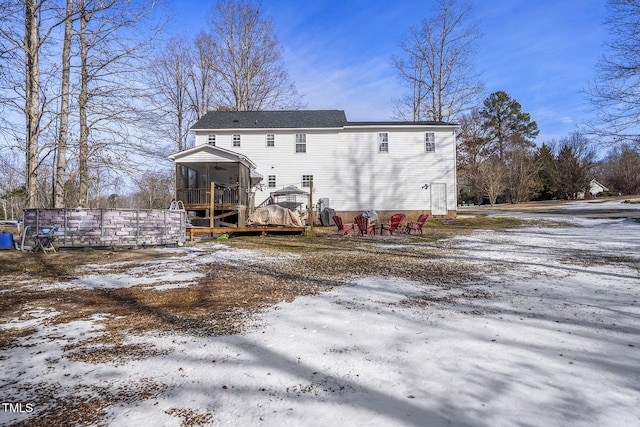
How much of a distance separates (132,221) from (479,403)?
11539 millimetres

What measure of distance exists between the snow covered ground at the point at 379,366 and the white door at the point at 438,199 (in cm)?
1712

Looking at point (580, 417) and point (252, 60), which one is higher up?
point (252, 60)

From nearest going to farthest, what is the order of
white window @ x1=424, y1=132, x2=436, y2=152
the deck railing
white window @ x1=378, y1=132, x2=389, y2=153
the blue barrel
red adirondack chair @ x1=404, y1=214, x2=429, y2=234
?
the blue barrel → red adirondack chair @ x1=404, y1=214, x2=429, y2=234 → the deck railing → white window @ x1=424, y1=132, x2=436, y2=152 → white window @ x1=378, y1=132, x2=389, y2=153

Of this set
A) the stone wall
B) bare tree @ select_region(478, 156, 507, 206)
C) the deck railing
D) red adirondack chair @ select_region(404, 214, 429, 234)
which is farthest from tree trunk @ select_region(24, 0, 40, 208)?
bare tree @ select_region(478, 156, 507, 206)

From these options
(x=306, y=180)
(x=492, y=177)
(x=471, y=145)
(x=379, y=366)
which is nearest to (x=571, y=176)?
(x=492, y=177)

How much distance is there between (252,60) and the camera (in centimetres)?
2848

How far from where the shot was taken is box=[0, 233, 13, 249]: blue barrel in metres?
10.1

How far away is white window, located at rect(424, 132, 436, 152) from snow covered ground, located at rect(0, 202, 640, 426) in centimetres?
1829

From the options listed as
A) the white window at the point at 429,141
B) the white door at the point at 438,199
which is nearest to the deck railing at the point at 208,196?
the white door at the point at 438,199

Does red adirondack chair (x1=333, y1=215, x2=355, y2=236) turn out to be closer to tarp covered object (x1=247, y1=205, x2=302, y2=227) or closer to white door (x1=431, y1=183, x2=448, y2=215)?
tarp covered object (x1=247, y1=205, x2=302, y2=227)

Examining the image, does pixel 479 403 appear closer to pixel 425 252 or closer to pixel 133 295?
pixel 133 295

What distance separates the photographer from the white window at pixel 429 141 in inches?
874

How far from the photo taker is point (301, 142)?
884 inches

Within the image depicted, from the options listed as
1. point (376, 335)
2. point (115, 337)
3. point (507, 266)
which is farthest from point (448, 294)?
point (115, 337)
